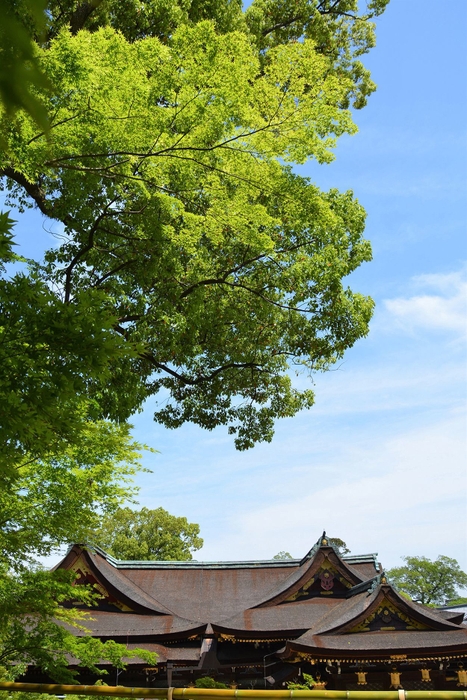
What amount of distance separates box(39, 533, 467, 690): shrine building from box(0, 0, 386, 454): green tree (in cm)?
557

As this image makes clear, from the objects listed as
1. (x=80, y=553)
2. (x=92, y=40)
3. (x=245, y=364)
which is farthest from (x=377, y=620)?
(x=92, y=40)

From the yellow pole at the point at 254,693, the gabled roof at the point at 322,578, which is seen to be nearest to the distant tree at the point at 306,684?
the gabled roof at the point at 322,578

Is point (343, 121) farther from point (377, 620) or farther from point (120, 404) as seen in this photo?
point (377, 620)

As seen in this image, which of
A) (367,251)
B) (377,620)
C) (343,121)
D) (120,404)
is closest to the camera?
(343,121)

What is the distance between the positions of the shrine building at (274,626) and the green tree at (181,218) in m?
5.57

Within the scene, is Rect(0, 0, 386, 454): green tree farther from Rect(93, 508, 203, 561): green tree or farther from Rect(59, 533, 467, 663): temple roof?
Rect(93, 508, 203, 561): green tree

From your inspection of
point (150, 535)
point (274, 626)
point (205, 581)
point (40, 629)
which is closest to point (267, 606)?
point (274, 626)

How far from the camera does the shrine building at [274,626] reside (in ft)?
43.0

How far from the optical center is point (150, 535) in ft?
125

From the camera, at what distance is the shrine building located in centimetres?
1312

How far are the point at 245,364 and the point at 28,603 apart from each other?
6.25m

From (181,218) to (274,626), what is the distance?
1194 centimetres

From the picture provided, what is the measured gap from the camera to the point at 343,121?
789 cm

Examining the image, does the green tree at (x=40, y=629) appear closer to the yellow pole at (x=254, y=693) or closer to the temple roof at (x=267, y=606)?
the yellow pole at (x=254, y=693)
